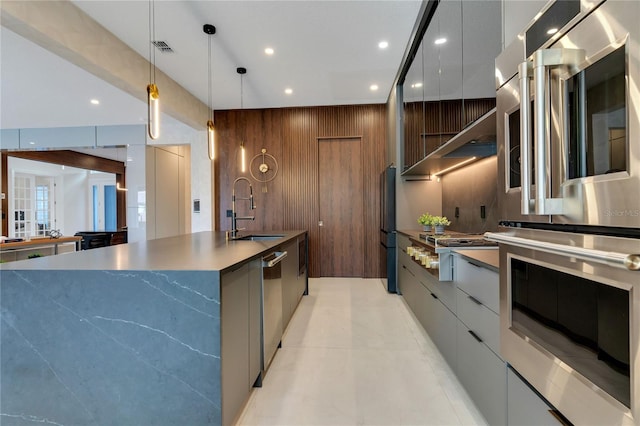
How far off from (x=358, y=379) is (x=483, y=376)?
85 centimetres

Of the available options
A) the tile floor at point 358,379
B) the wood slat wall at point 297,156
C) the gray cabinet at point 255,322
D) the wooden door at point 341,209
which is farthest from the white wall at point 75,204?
the gray cabinet at point 255,322

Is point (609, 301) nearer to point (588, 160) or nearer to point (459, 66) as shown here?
point (588, 160)

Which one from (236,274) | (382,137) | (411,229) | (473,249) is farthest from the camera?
(382,137)

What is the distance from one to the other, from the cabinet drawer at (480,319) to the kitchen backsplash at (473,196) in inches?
44.9

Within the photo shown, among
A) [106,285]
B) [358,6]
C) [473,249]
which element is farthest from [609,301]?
[358,6]

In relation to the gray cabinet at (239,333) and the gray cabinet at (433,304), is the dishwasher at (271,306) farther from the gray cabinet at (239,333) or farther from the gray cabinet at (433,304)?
the gray cabinet at (433,304)

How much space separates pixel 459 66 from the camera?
202 centimetres

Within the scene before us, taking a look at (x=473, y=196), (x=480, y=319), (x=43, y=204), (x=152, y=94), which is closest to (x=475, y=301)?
(x=480, y=319)

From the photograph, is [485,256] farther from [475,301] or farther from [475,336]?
[475,336]

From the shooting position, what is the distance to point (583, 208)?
752 mm

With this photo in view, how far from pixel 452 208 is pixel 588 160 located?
122 inches

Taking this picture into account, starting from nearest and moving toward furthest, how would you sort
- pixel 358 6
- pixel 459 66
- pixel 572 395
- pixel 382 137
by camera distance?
pixel 572 395, pixel 459 66, pixel 358 6, pixel 382 137

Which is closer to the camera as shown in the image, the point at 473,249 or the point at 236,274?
the point at 236,274

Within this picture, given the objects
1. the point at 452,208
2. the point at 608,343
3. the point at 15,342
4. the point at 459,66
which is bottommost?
the point at 15,342
